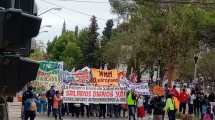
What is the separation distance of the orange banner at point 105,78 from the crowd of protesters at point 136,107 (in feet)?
5.03

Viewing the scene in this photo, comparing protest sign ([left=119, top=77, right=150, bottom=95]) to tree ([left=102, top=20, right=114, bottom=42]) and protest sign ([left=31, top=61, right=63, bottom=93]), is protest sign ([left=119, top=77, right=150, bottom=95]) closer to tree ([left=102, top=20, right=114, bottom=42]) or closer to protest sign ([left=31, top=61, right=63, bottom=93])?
protest sign ([left=31, top=61, right=63, bottom=93])

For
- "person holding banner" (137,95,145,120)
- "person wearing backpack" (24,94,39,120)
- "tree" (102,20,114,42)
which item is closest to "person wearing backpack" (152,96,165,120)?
"person holding banner" (137,95,145,120)

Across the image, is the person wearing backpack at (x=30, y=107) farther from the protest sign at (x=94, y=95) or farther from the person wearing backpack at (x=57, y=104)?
the protest sign at (x=94, y=95)

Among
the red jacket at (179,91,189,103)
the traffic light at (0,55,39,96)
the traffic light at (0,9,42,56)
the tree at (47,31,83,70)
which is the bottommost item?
the tree at (47,31,83,70)

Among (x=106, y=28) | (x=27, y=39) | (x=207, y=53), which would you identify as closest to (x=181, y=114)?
(x=27, y=39)

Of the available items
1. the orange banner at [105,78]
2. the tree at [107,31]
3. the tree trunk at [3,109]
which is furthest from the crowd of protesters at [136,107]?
the tree at [107,31]

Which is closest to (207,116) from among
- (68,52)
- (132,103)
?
(132,103)

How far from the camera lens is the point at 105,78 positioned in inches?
1458

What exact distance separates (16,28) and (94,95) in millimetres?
30458

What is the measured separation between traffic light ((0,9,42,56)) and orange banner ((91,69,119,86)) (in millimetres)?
32063

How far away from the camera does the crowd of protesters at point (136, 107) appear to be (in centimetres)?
3034

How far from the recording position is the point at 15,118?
3091 centimetres

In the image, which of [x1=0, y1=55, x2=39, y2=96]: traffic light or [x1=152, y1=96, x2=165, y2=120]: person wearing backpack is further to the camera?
[x1=152, y1=96, x2=165, y2=120]: person wearing backpack

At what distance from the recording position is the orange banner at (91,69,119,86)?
3700 cm
